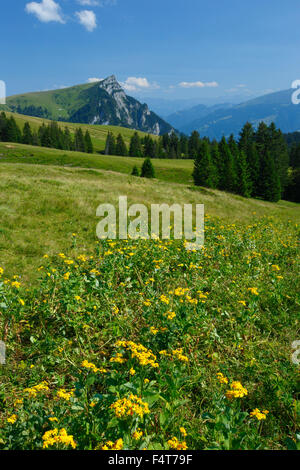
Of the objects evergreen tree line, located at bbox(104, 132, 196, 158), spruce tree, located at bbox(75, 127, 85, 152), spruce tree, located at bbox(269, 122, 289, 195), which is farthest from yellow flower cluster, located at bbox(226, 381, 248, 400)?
spruce tree, located at bbox(75, 127, 85, 152)

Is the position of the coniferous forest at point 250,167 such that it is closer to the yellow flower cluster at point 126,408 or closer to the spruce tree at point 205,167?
the spruce tree at point 205,167

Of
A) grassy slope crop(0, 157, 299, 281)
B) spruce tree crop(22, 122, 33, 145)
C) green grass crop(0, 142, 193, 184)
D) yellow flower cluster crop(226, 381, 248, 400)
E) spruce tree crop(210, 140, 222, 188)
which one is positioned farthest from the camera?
spruce tree crop(22, 122, 33, 145)

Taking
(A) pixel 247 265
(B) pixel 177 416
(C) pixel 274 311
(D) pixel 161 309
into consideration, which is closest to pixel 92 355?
(D) pixel 161 309

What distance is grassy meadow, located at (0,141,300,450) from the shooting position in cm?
270

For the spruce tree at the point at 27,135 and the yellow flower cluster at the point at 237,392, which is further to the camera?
the spruce tree at the point at 27,135

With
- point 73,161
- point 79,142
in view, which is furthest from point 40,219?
point 79,142

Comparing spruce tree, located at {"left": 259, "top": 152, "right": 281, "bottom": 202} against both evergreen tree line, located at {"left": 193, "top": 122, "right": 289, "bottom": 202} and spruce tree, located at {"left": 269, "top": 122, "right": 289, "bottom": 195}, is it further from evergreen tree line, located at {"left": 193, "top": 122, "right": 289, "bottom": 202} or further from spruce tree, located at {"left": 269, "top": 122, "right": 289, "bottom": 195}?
spruce tree, located at {"left": 269, "top": 122, "right": 289, "bottom": 195}

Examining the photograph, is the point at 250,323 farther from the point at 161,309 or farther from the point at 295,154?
the point at 295,154

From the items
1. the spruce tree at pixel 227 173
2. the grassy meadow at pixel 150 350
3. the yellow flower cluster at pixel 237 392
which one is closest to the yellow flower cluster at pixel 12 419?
the grassy meadow at pixel 150 350

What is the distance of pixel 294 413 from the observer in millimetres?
3199

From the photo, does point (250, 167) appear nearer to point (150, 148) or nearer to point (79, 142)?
point (150, 148)

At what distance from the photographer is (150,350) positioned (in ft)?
11.0

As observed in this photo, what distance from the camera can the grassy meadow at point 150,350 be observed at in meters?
2.70
